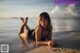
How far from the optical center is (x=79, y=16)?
1909 mm

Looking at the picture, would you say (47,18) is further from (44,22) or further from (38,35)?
(38,35)

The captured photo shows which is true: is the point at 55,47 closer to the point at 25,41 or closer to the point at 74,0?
the point at 25,41

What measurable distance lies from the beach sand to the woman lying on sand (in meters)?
0.05

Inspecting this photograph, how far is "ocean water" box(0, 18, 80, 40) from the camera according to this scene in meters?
1.91

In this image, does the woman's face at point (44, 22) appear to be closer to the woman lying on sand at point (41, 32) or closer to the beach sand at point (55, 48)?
the woman lying on sand at point (41, 32)

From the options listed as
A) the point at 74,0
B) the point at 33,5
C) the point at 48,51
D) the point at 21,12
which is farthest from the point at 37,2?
the point at 48,51

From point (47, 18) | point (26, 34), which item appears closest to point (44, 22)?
point (47, 18)

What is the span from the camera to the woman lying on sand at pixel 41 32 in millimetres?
1913

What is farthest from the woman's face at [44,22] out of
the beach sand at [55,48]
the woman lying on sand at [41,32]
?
the beach sand at [55,48]

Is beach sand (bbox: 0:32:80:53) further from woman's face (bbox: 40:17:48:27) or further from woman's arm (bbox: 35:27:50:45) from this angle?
woman's face (bbox: 40:17:48:27)

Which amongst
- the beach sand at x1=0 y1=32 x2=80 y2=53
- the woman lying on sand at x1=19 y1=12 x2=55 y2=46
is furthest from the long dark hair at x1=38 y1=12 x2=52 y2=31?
the beach sand at x1=0 y1=32 x2=80 y2=53

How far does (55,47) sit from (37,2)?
483 mm

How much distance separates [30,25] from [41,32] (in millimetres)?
130

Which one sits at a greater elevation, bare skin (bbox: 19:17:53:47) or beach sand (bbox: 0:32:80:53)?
bare skin (bbox: 19:17:53:47)
